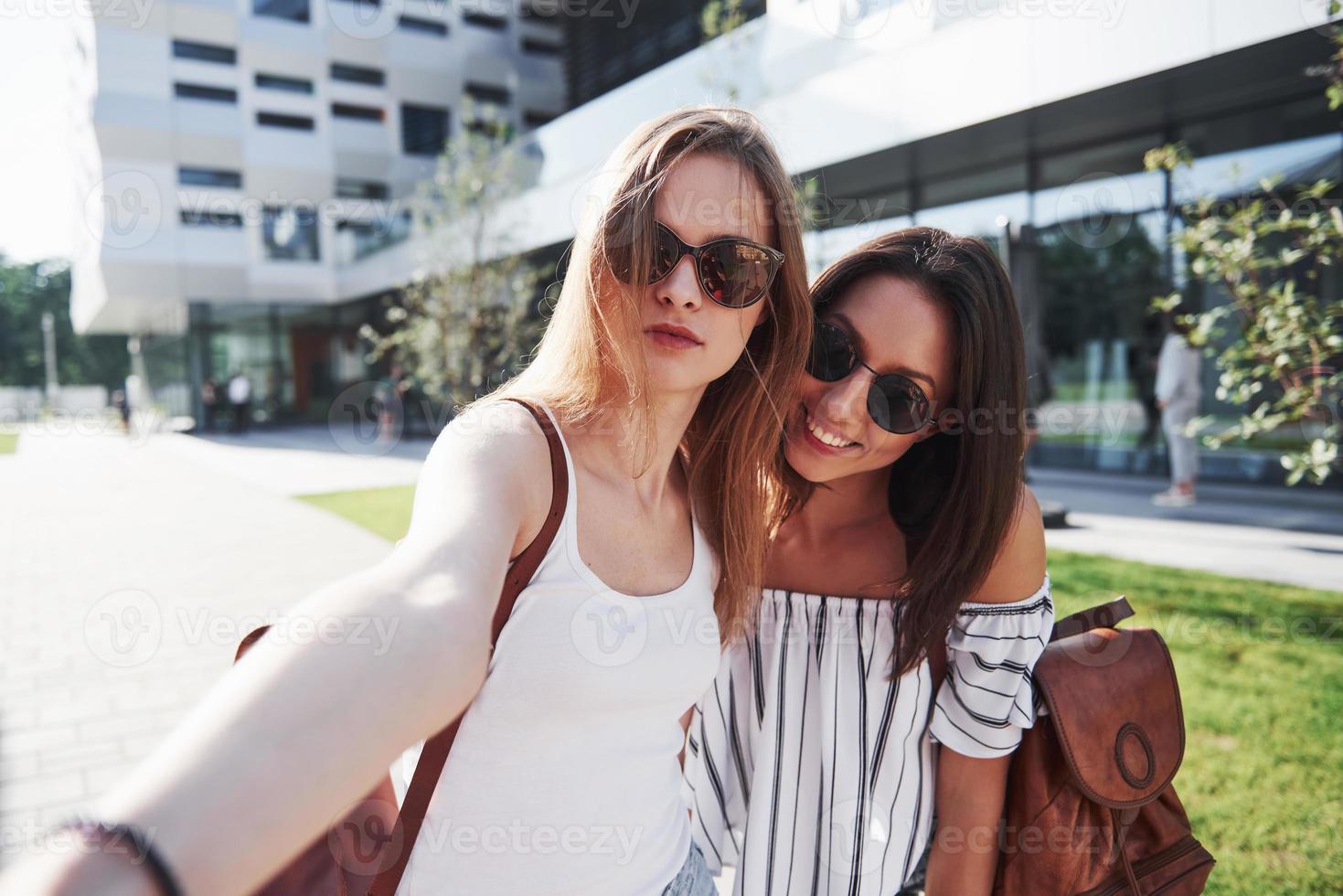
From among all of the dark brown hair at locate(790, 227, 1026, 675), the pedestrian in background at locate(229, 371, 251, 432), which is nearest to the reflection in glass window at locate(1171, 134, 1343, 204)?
the dark brown hair at locate(790, 227, 1026, 675)

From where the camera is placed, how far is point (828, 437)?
1.67 meters

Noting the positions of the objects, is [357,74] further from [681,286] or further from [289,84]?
[681,286]

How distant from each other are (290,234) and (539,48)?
1182 cm

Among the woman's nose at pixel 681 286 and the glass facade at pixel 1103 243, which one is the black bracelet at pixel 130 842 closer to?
the woman's nose at pixel 681 286

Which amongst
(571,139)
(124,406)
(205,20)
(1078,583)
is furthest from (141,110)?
(1078,583)

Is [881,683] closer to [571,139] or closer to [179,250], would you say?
[571,139]

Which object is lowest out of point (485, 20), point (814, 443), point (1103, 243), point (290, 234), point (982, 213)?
point (814, 443)

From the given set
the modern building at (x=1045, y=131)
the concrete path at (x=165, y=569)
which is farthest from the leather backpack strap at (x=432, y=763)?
the modern building at (x=1045, y=131)

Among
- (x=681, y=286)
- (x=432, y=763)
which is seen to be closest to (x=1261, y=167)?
(x=681, y=286)

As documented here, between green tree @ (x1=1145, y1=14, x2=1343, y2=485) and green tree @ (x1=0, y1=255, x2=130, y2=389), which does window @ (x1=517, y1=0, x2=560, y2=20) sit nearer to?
green tree @ (x1=1145, y1=14, x2=1343, y2=485)

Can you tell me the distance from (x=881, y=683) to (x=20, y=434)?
43.2m

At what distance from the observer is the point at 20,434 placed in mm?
33750

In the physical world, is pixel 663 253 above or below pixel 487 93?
below

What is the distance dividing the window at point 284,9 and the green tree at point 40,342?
136ft
